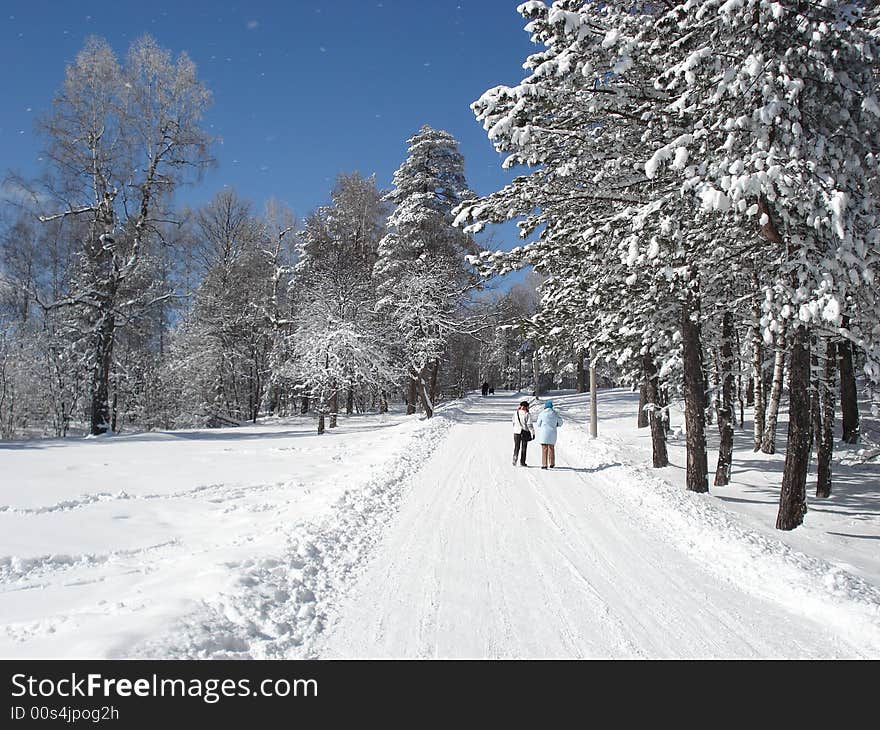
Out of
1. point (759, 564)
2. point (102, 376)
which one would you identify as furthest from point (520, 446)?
point (102, 376)

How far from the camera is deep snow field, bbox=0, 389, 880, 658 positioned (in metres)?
3.89

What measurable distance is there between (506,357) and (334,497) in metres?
60.9

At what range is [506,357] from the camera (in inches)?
2687

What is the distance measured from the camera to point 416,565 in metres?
5.54

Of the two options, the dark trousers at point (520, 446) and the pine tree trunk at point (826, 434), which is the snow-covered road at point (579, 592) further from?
the pine tree trunk at point (826, 434)

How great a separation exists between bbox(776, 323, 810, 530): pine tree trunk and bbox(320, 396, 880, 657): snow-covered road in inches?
54.9

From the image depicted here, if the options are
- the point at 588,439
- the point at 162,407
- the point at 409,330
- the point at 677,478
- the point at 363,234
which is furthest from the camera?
the point at 162,407

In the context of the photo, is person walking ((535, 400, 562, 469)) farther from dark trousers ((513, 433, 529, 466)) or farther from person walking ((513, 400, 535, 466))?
dark trousers ((513, 433, 529, 466))

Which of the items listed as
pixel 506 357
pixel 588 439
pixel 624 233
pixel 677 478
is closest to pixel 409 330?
pixel 588 439

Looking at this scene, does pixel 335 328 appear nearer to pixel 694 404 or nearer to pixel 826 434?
pixel 694 404

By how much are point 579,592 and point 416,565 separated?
1.82 m

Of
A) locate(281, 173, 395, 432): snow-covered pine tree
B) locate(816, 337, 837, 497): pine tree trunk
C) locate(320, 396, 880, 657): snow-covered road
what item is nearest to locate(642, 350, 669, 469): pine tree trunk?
locate(816, 337, 837, 497): pine tree trunk

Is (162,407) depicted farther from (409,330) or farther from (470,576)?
(470,576)

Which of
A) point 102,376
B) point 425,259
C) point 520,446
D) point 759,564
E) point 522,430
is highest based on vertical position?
point 425,259
